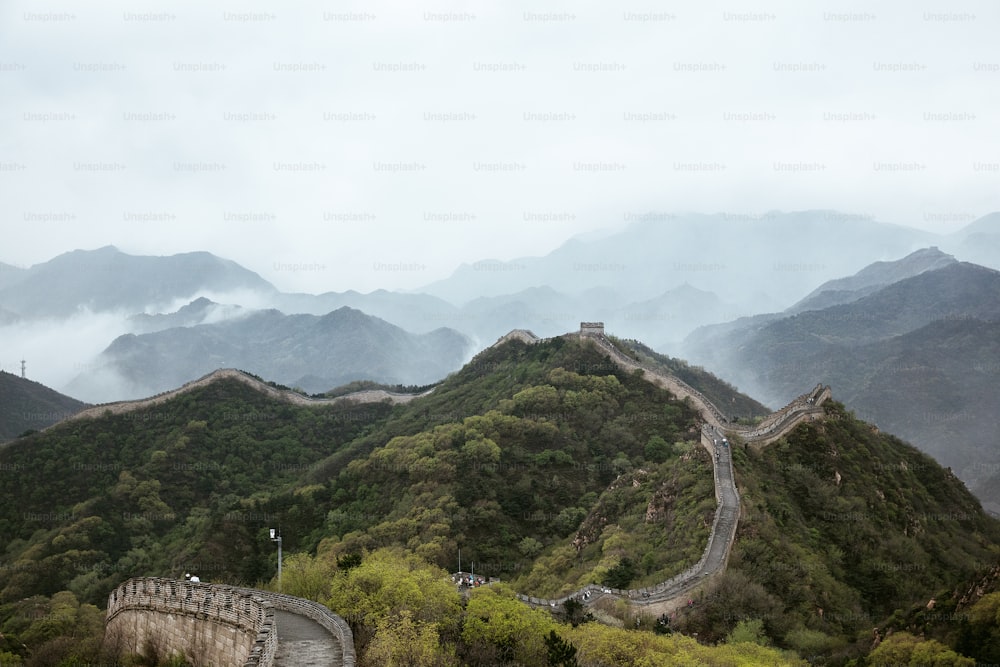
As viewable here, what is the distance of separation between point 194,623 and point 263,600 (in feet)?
10.1

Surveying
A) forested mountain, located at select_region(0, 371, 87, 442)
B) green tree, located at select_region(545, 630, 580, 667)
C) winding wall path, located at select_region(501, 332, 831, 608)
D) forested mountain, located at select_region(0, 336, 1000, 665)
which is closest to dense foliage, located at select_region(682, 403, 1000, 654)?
forested mountain, located at select_region(0, 336, 1000, 665)

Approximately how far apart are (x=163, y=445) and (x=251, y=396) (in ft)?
55.7

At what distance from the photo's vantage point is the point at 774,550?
4175 centimetres

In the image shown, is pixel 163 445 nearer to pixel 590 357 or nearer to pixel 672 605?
pixel 590 357

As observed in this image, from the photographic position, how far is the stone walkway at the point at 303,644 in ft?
70.1

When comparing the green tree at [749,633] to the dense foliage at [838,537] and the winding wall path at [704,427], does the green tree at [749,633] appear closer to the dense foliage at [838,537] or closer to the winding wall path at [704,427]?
the dense foliage at [838,537]

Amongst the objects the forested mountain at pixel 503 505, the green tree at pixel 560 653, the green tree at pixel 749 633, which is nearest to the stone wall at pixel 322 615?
the forested mountain at pixel 503 505

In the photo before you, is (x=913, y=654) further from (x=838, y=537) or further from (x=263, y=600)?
(x=263, y=600)

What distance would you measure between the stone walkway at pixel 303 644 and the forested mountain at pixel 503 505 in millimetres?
1591

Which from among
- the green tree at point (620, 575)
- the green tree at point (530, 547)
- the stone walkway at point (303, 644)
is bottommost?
the green tree at point (530, 547)

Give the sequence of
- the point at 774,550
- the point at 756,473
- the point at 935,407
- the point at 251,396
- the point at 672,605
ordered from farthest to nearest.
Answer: the point at 935,407 → the point at 251,396 → the point at 756,473 → the point at 774,550 → the point at 672,605

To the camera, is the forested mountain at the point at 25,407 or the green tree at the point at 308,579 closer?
the green tree at the point at 308,579

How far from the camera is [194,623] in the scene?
27.0 m

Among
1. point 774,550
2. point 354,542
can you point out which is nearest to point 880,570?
point 774,550
